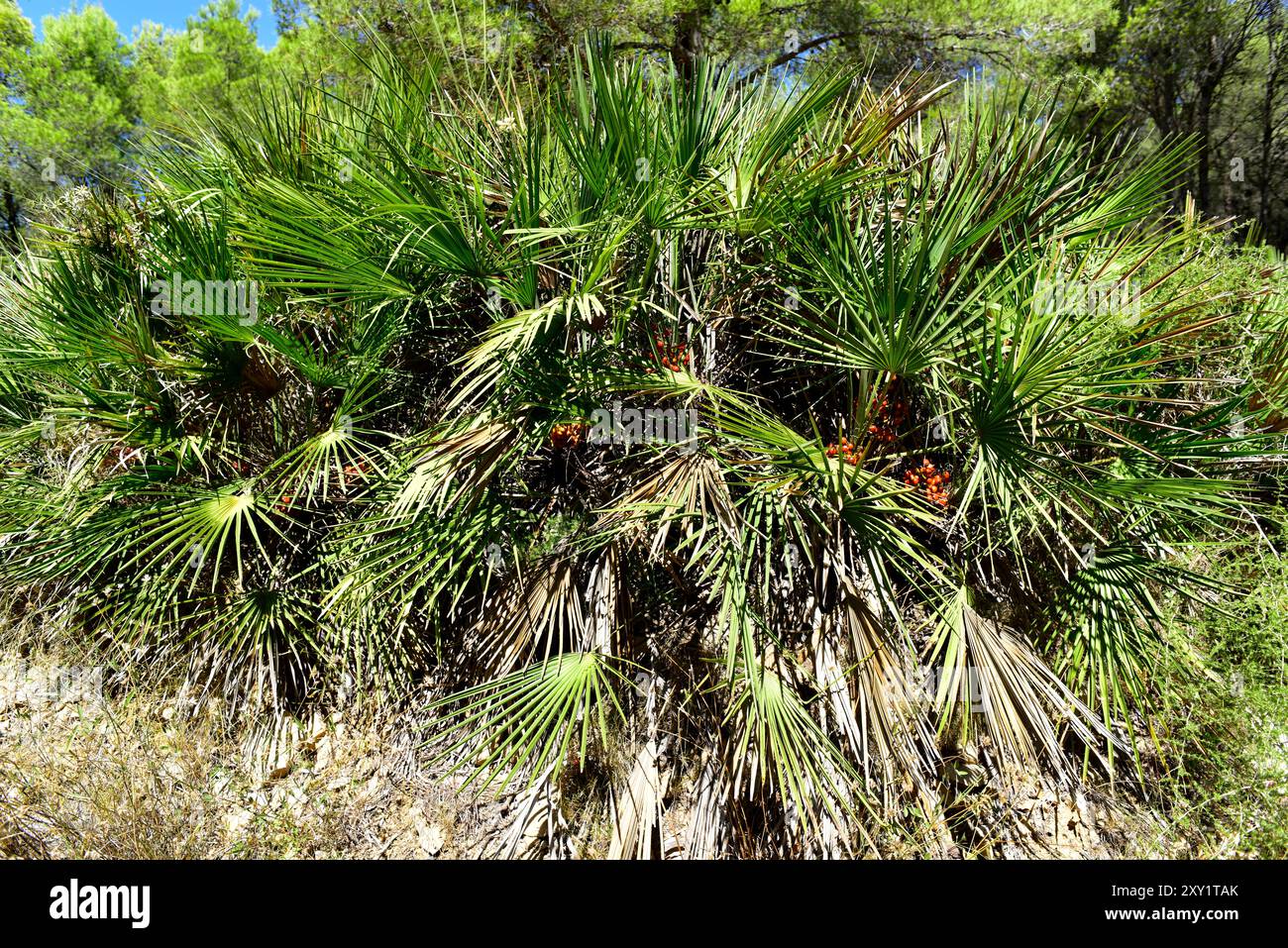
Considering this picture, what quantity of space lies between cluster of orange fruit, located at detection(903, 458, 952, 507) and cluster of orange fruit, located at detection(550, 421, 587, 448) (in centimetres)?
141

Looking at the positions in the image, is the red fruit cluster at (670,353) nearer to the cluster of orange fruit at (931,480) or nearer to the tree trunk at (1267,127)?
the cluster of orange fruit at (931,480)

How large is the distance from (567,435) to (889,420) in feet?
4.60

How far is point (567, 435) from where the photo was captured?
3.08m

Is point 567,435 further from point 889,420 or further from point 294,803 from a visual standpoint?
point 294,803

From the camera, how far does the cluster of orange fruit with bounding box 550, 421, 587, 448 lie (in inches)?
120

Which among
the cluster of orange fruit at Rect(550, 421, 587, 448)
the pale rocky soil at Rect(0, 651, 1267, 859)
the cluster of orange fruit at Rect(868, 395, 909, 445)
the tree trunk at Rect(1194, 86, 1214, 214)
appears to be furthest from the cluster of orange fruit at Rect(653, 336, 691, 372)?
the tree trunk at Rect(1194, 86, 1214, 214)

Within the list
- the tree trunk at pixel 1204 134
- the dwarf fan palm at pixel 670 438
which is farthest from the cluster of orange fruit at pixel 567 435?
the tree trunk at pixel 1204 134

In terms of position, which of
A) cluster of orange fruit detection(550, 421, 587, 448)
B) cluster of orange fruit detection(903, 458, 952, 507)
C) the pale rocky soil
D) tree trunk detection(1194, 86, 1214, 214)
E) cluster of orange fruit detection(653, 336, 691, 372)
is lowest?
the pale rocky soil

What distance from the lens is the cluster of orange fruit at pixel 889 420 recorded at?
2875 millimetres

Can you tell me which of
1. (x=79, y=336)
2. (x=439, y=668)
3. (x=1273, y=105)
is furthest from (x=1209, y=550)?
(x=1273, y=105)

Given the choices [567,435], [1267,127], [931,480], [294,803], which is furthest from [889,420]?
[1267,127]

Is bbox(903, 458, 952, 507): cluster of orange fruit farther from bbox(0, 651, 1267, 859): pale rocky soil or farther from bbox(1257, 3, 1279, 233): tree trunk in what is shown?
bbox(1257, 3, 1279, 233): tree trunk

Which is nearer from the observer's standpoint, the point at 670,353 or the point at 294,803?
the point at 670,353
